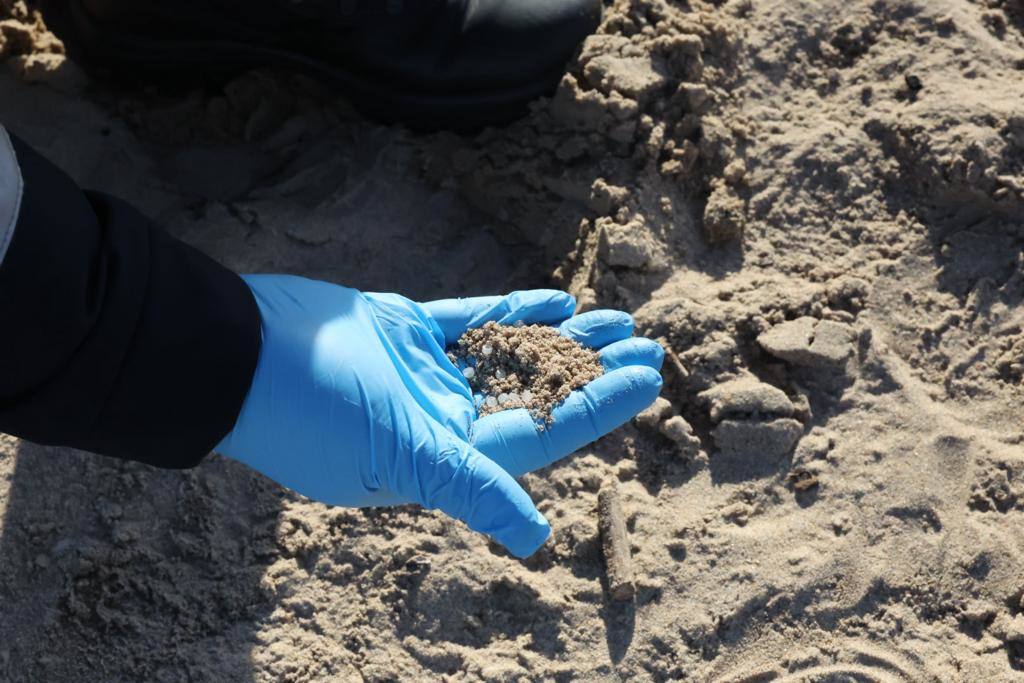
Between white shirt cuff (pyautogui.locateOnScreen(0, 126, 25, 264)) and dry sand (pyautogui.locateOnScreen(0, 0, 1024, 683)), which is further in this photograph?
dry sand (pyautogui.locateOnScreen(0, 0, 1024, 683))

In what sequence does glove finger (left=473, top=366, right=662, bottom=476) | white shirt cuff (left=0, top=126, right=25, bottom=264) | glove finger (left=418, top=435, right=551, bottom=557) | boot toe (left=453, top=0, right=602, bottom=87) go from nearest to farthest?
1. white shirt cuff (left=0, top=126, right=25, bottom=264)
2. glove finger (left=418, top=435, right=551, bottom=557)
3. glove finger (left=473, top=366, right=662, bottom=476)
4. boot toe (left=453, top=0, right=602, bottom=87)

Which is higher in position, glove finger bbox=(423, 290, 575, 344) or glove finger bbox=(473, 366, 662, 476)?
glove finger bbox=(423, 290, 575, 344)

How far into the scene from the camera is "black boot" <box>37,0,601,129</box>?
2557 mm

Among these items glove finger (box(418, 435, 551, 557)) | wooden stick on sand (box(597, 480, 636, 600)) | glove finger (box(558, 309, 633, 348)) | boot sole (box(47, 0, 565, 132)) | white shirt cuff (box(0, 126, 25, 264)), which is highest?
white shirt cuff (box(0, 126, 25, 264))

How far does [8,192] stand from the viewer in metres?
1.51

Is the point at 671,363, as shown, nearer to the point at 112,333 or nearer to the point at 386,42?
the point at 386,42

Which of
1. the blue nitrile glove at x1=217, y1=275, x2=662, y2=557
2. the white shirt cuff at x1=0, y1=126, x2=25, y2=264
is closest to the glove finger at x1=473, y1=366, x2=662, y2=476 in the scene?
the blue nitrile glove at x1=217, y1=275, x2=662, y2=557

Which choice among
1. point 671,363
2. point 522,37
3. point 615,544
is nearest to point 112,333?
point 615,544

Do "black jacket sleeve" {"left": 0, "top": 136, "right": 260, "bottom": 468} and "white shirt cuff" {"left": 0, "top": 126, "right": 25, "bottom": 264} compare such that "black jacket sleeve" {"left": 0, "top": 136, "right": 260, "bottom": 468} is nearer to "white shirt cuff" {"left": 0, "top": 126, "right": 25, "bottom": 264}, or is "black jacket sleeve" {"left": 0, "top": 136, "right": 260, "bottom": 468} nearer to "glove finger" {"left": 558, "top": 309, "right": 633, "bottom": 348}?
"white shirt cuff" {"left": 0, "top": 126, "right": 25, "bottom": 264}

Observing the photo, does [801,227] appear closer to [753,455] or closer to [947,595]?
[753,455]

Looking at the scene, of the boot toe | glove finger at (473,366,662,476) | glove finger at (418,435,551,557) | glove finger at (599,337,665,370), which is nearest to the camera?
glove finger at (418,435,551,557)

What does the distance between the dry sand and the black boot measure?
0.29 feet

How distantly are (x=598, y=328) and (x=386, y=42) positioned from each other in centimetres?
103

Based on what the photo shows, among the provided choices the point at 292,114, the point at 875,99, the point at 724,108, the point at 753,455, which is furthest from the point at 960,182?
the point at 292,114
